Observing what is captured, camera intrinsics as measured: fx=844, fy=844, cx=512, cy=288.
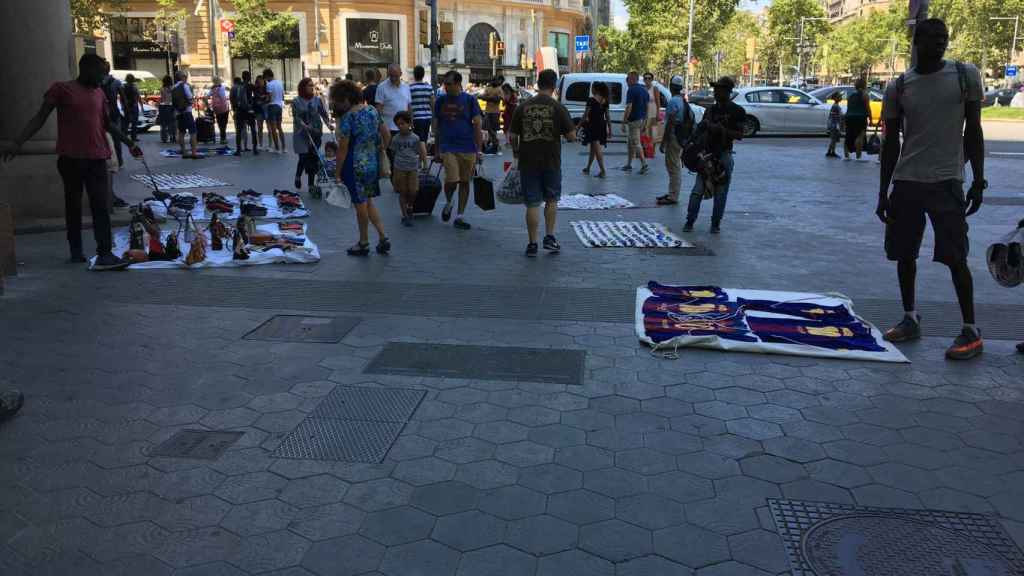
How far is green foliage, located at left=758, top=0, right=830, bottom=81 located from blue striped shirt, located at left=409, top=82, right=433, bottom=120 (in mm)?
85738

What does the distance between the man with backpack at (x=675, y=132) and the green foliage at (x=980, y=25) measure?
234 feet

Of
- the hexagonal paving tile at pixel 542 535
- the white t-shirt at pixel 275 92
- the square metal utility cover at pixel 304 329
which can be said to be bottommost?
the hexagonal paving tile at pixel 542 535

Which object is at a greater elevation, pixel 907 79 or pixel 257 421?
pixel 907 79

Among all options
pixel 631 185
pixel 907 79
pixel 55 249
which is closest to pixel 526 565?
pixel 907 79

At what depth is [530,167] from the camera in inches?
323

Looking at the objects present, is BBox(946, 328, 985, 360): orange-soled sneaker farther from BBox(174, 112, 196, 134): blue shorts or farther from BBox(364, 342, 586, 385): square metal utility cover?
BBox(174, 112, 196, 134): blue shorts

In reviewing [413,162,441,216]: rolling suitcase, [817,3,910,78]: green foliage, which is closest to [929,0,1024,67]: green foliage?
[817,3,910,78]: green foliage

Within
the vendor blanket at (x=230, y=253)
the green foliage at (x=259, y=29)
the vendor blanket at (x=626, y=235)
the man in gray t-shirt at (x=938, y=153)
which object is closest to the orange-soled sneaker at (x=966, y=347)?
the man in gray t-shirt at (x=938, y=153)

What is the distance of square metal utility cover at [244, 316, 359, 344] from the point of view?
18.6 feet

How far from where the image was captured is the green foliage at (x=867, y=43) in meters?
92.4

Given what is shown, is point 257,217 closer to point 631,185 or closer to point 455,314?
point 455,314

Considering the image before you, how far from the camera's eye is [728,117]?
941cm

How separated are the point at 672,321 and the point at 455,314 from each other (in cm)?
158

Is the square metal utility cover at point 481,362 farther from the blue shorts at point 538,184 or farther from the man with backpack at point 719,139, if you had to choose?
the man with backpack at point 719,139
